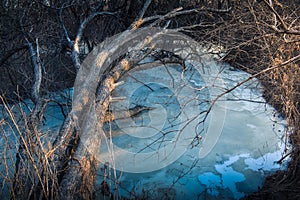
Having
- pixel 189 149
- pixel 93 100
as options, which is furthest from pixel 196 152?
pixel 93 100

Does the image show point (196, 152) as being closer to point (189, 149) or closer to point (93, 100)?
point (189, 149)

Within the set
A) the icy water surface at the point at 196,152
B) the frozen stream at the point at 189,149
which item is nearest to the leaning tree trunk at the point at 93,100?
the frozen stream at the point at 189,149

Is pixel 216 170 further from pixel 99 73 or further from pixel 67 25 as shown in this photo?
pixel 67 25

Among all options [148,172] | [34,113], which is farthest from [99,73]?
[148,172]

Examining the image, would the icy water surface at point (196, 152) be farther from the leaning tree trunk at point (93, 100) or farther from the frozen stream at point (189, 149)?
the leaning tree trunk at point (93, 100)

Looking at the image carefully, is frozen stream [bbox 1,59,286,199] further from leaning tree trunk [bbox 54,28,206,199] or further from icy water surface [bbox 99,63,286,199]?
leaning tree trunk [bbox 54,28,206,199]

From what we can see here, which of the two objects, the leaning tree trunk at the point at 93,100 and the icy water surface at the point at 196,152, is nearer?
the leaning tree trunk at the point at 93,100

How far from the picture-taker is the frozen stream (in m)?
2.93

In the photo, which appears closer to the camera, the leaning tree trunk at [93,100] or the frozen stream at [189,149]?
the leaning tree trunk at [93,100]

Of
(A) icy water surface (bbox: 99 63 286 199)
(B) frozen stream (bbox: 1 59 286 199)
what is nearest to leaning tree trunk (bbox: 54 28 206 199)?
(B) frozen stream (bbox: 1 59 286 199)

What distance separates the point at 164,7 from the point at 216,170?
350cm

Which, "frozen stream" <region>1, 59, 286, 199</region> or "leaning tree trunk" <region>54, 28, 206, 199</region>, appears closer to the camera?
"leaning tree trunk" <region>54, 28, 206, 199</region>

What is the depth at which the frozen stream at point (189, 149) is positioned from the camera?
9.62 feet

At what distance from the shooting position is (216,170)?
3.26m
